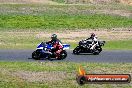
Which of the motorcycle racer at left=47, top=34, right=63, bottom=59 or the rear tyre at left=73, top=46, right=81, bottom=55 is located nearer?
the motorcycle racer at left=47, top=34, right=63, bottom=59

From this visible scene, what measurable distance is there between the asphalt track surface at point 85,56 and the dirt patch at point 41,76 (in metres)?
5.18

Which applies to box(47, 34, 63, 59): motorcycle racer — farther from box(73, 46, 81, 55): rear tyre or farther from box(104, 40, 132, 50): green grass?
box(104, 40, 132, 50): green grass

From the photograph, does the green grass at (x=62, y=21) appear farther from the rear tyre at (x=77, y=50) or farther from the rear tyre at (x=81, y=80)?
the rear tyre at (x=81, y=80)

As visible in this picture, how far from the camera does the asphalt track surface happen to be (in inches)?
1299

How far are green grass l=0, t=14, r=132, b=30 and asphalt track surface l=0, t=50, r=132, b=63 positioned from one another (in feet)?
53.7

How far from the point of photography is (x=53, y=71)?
27.9 meters

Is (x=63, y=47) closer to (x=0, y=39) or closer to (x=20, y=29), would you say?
(x=0, y=39)

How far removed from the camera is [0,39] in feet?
141

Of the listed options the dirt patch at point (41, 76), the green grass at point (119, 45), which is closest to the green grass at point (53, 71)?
the dirt patch at point (41, 76)

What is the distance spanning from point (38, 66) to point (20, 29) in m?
21.2

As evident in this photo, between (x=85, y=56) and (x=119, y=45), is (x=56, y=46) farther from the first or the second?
(x=119, y=45)

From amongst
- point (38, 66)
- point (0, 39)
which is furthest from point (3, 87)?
point (0, 39)

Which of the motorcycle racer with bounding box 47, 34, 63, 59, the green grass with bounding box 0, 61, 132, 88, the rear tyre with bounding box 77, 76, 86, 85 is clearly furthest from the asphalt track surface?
the rear tyre with bounding box 77, 76, 86, 85

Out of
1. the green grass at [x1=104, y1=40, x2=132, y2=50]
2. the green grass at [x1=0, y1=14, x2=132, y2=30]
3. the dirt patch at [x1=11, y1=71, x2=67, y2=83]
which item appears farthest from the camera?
the green grass at [x1=0, y1=14, x2=132, y2=30]
